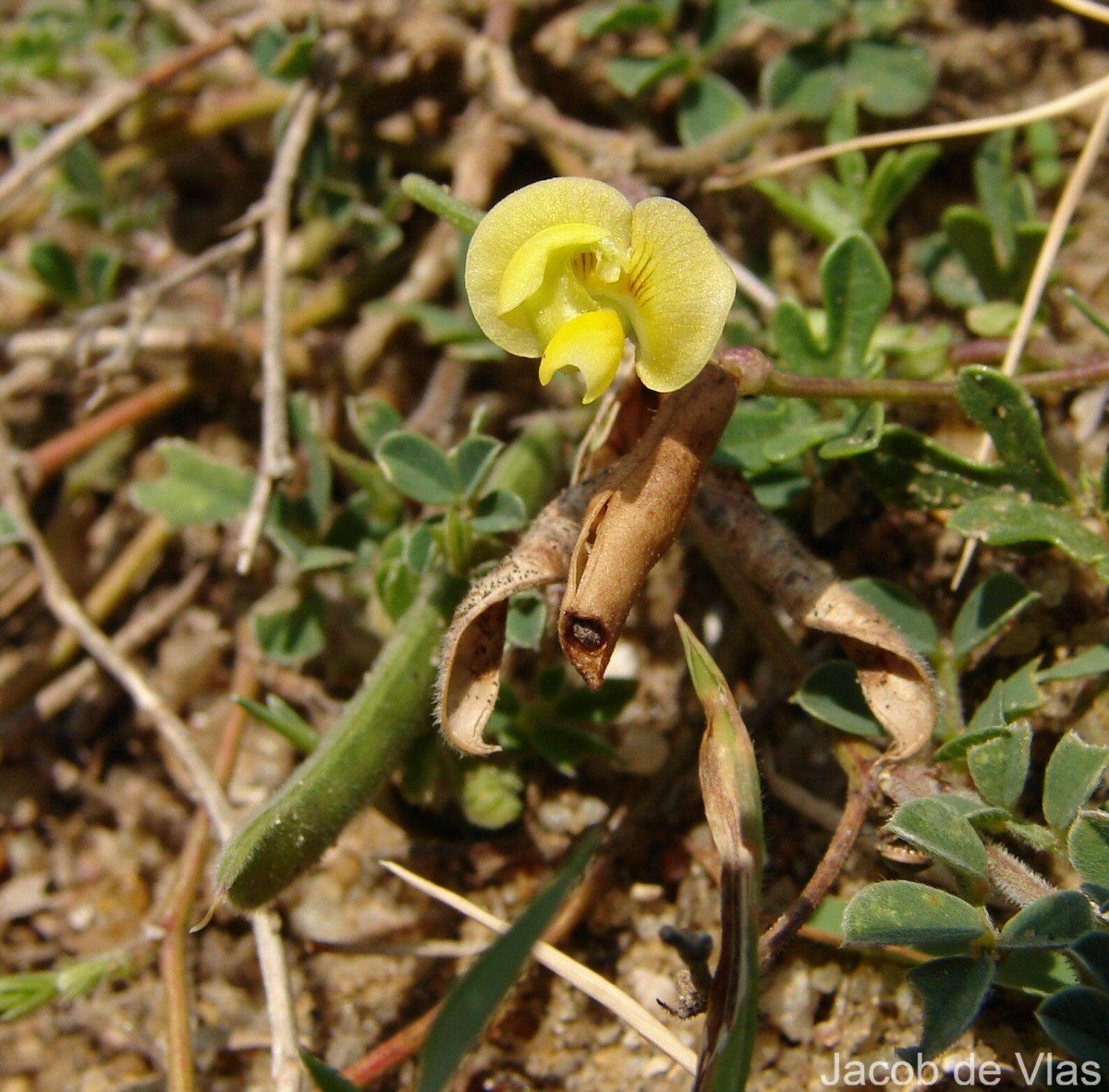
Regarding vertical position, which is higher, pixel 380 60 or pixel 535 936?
pixel 380 60

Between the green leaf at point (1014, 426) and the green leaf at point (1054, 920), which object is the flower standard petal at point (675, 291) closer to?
the green leaf at point (1014, 426)

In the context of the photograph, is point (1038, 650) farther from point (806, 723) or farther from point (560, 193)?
point (560, 193)

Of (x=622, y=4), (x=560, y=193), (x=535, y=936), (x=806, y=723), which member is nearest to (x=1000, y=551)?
(x=806, y=723)

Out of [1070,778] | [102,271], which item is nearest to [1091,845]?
[1070,778]

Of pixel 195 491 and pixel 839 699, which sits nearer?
pixel 839 699

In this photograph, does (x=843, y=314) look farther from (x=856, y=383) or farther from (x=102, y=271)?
(x=102, y=271)

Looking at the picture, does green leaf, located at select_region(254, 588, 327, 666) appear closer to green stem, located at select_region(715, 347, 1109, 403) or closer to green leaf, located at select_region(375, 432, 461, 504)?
green leaf, located at select_region(375, 432, 461, 504)
